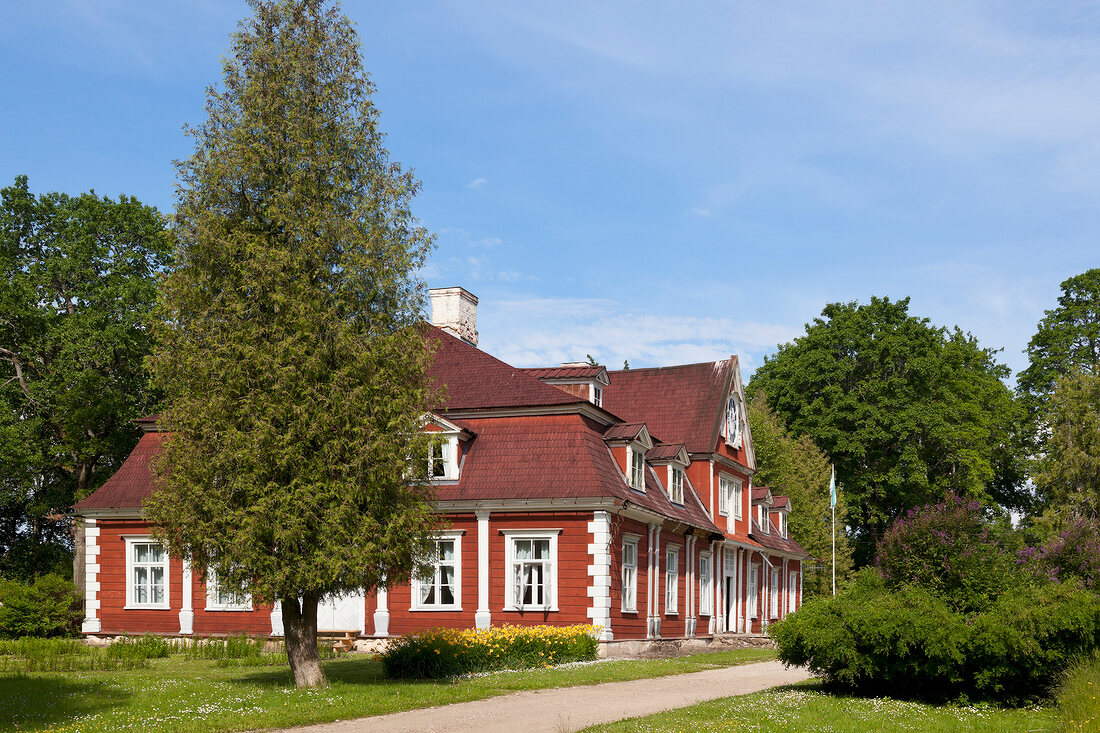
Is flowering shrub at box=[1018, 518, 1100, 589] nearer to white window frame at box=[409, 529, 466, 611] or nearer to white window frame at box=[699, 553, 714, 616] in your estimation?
white window frame at box=[699, 553, 714, 616]

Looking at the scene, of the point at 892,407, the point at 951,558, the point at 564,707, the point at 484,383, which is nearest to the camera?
the point at 564,707

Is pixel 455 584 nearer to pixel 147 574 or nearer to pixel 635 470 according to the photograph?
pixel 635 470

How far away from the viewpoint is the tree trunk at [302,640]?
1875 centimetres

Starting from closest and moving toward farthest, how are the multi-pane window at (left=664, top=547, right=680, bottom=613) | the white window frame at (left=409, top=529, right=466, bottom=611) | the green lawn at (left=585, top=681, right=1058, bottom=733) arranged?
the green lawn at (left=585, top=681, right=1058, bottom=733)
the white window frame at (left=409, top=529, right=466, bottom=611)
the multi-pane window at (left=664, top=547, right=680, bottom=613)

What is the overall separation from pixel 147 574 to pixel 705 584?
671 inches

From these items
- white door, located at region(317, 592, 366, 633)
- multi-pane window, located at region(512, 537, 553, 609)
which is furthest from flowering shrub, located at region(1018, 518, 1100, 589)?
white door, located at region(317, 592, 366, 633)

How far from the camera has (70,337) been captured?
136 ft

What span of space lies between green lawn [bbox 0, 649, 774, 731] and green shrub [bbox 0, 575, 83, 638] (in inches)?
429

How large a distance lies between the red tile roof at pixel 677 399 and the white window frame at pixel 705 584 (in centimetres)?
355

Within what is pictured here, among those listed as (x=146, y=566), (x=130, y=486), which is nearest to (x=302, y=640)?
(x=146, y=566)

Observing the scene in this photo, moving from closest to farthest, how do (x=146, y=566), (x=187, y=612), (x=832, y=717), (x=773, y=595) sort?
(x=832, y=717), (x=187, y=612), (x=146, y=566), (x=773, y=595)

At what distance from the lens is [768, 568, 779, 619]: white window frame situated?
143 feet

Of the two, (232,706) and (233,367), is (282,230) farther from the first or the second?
(232,706)

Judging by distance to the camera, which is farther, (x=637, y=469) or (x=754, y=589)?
(x=754, y=589)
